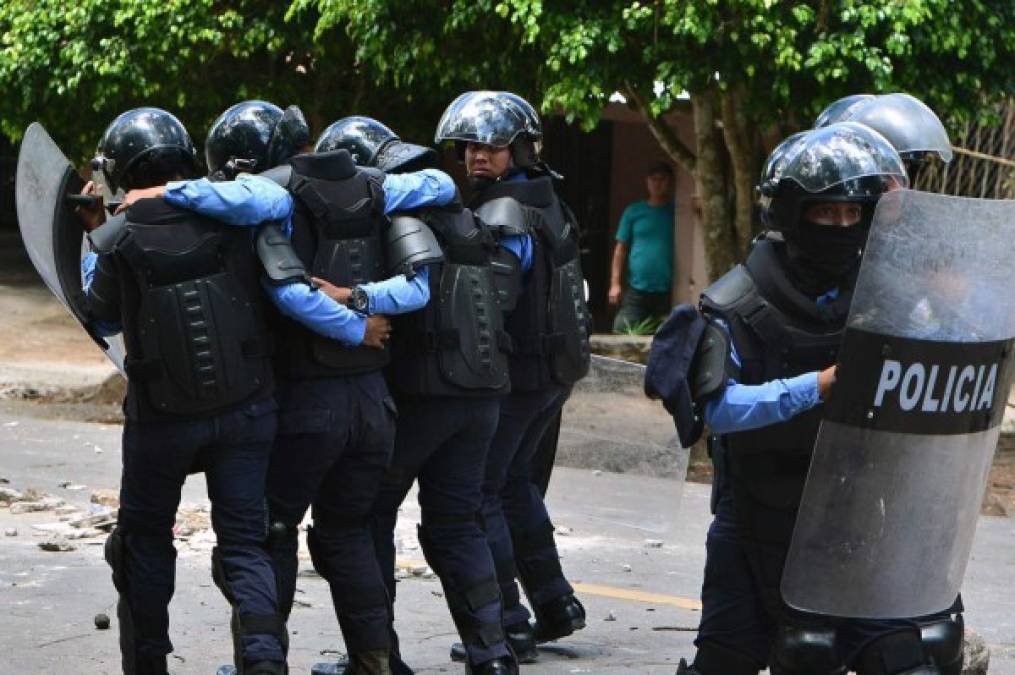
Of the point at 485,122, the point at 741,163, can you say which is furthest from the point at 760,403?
the point at 741,163

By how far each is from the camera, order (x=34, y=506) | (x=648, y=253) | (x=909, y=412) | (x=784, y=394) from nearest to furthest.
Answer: (x=909, y=412) < (x=784, y=394) < (x=34, y=506) < (x=648, y=253)

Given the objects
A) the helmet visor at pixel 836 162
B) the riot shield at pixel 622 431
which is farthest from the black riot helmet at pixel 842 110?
the helmet visor at pixel 836 162

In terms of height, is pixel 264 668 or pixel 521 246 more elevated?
pixel 521 246

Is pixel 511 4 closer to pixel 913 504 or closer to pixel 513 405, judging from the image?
pixel 513 405

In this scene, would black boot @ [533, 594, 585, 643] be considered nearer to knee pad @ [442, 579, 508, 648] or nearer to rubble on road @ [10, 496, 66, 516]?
knee pad @ [442, 579, 508, 648]

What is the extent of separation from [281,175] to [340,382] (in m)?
0.60

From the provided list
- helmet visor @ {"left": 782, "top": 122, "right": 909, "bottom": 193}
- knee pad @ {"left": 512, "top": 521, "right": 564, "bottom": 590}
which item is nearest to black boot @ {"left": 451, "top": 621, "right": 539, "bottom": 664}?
knee pad @ {"left": 512, "top": 521, "right": 564, "bottom": 590}

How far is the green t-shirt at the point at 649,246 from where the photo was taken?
13680 mm

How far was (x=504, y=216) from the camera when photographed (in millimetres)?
6035

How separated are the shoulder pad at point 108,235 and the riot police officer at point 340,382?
13.2 inches

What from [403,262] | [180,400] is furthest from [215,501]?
[403,262]

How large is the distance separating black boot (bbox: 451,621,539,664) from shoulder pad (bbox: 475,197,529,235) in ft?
4.19

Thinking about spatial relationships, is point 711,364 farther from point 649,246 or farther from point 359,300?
point 649,246

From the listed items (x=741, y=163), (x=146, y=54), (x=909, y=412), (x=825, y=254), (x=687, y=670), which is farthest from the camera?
(x=146, y=54)
